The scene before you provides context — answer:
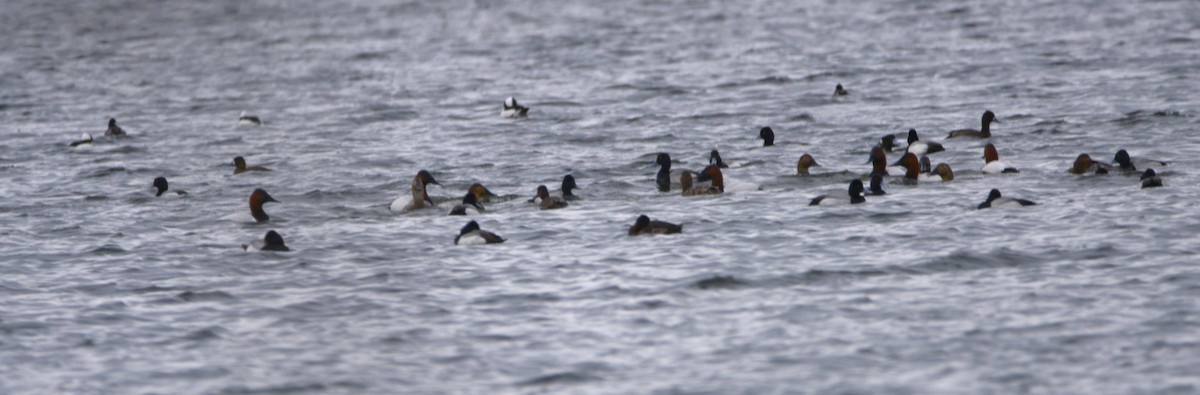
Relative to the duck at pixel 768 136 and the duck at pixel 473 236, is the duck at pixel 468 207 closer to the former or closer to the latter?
the duck at pixel 473 236

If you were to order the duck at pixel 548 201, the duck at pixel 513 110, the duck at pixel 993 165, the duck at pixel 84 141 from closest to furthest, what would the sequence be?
the duck at pixel 548 201 < the duck at pixel 993 165 < the duck at pixel 84 141 < the duck at pixel 513 110

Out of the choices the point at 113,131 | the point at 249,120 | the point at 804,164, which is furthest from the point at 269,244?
the point at 249,120

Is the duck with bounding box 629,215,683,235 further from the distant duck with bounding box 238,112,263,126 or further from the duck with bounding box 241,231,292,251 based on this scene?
the distant duck with bounding box 238,112,263,126

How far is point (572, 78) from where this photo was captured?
41.1 meters

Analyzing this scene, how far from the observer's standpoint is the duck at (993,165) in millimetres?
23859

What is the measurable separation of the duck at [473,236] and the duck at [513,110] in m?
13.9

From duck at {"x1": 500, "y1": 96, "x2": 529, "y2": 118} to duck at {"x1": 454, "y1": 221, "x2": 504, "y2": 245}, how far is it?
45.7 ft

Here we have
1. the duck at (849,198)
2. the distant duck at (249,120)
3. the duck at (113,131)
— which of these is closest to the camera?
the duck at (849,198)

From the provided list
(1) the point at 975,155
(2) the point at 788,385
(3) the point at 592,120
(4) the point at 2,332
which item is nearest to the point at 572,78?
(3) the point at 592,120

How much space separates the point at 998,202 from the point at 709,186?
412 cm

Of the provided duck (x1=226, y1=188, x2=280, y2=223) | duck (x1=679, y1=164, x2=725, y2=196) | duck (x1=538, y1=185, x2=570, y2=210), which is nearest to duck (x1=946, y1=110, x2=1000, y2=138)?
duck (x1=679, y1=164, x2=725, y2=196)

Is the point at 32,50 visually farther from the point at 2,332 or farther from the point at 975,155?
the point at 2,332

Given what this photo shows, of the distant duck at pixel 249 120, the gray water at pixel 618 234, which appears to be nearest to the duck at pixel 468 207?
the gray water at pixel 618 234

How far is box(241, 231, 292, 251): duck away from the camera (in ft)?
65.2
